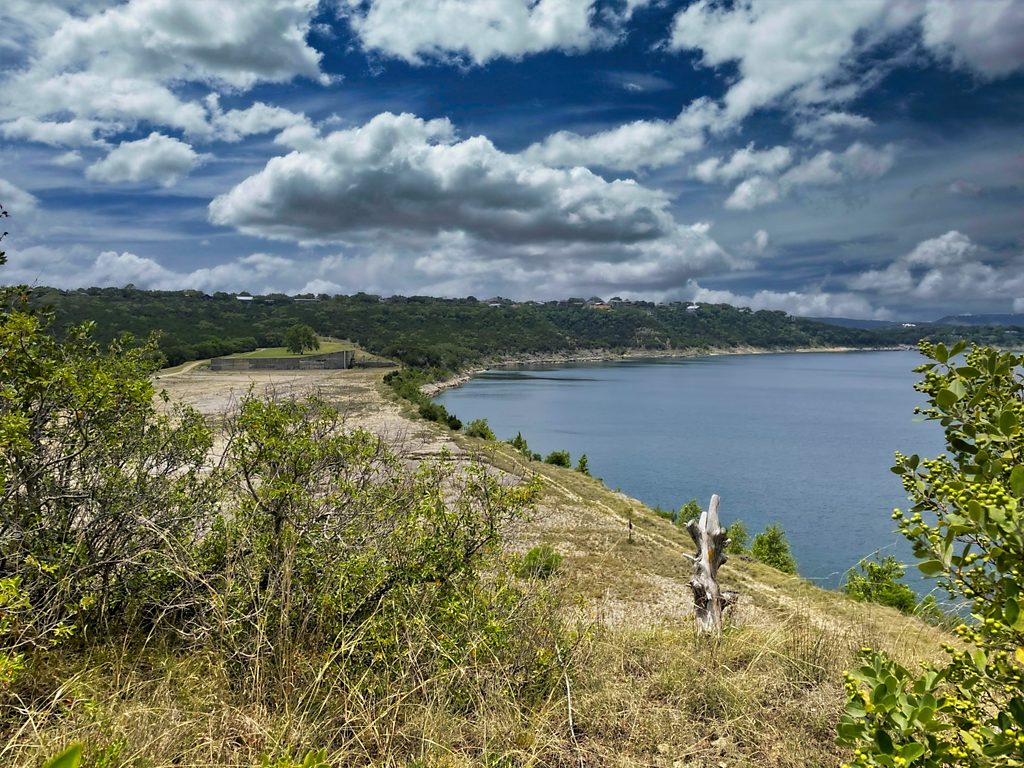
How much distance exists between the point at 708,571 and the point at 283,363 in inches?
3941

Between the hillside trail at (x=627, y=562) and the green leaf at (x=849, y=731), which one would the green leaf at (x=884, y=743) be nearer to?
the green leaf at (x=849, y=731)

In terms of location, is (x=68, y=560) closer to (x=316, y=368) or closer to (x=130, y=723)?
(x=130, y=723)

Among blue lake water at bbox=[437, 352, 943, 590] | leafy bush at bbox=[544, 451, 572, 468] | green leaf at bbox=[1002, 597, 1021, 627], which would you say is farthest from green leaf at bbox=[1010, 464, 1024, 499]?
leafy bush at bbox=[544, 451, 572, 468]

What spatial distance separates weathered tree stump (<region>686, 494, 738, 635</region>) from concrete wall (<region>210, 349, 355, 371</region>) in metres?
96.5

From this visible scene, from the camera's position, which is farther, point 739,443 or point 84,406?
point 739,443

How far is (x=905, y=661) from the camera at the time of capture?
15.6ft

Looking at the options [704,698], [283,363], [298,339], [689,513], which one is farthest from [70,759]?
[298,339]

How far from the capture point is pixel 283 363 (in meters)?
99.2

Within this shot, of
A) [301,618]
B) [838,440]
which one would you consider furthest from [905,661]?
[838,440]

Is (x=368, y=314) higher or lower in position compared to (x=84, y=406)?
higher

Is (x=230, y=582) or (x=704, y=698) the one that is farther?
(x=704, y=698)

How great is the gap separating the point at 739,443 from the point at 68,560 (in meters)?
58.7

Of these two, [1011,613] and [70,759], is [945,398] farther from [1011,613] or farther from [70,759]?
[70,759]

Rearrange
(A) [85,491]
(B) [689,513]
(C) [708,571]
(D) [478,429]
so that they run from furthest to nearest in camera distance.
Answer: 1. (D) [478,429]
2. (B) [689,513]
3. (C) [708,571]
4. (A) [85,491]
